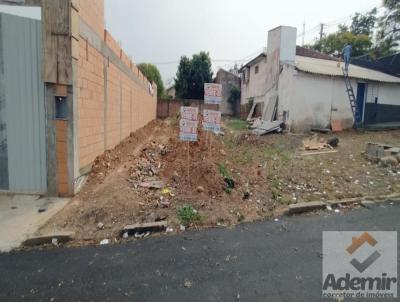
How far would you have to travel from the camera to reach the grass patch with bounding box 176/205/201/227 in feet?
12.2

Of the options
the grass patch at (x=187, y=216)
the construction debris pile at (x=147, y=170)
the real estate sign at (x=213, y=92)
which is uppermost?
the real estate sign at (x=213, y=92)

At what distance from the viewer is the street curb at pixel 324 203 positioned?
423 cm

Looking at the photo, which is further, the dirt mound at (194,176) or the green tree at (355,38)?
the green tree at (355,38)

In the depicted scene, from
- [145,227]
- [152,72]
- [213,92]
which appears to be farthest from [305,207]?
[152,72]

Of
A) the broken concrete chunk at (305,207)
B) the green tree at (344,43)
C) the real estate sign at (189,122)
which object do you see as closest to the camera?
the broken concrete chunk at (305,207)

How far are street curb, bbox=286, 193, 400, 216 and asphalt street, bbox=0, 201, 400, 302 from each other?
2.03ft

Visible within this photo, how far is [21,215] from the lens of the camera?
369 cm

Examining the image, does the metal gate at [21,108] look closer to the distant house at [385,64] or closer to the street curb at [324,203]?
the street curb at [324,203]

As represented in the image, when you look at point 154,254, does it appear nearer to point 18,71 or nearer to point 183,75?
point 18,71

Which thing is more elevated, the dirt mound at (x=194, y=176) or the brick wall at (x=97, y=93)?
the brick wall at (x=97, y=93)

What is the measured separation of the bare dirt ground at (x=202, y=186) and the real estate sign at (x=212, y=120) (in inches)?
35.3

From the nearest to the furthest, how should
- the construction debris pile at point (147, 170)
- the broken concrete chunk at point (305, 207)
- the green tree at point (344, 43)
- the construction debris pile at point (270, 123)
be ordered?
1. the broken concrete chunk at point (305, 207)
2. the construction debris pile at point (147, 170)
3. the construction debris pile at point (270, 123)
4. the green tree at point (344, 43)

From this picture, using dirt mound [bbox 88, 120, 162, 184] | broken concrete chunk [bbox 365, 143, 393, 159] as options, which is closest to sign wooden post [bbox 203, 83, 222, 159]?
dirt mound [bbox 88, 120, 162, 184]

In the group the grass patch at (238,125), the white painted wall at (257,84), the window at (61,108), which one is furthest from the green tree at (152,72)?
the window at (61,108)
